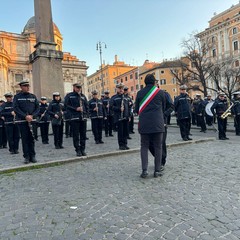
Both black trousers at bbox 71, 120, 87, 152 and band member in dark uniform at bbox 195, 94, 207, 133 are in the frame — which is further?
band member in dark uniform at bbox 195, 94, 207, 133

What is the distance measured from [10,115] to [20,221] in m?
7.11

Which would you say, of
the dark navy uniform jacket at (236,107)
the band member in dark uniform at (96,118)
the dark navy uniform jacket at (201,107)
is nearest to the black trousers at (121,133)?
the band member in dark uniform at (96,118)

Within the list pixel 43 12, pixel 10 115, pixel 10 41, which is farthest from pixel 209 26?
pixel 10 115

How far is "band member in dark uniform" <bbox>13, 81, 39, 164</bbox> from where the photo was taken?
7676 mm

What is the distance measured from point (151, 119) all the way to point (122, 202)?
2010mm

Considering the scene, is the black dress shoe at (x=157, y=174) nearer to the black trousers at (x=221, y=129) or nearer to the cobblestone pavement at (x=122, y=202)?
the cobblestone pavement at (x=122, y=202)

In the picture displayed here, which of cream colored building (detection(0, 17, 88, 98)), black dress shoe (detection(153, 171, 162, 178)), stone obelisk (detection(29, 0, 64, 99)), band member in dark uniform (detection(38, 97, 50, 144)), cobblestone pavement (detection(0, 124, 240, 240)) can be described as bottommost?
cobblestone pavement (detection(0, 124, 240, 240))

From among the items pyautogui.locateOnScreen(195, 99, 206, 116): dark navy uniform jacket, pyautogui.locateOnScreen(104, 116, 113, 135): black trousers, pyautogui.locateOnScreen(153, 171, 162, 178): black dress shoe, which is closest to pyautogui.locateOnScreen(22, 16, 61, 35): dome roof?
pyautogui.locateOnScreen(195, 99, 206, 116): dark navy uniform jacket

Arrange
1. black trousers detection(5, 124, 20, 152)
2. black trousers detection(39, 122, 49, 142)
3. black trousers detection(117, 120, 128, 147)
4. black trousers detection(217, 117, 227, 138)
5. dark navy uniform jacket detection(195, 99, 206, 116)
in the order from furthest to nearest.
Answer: dark navy uniform jacket detection(195, 99, 206, 116), black trousers detection(39, 122, 49, 142), black trousers detection(217, 117, 227, 138), black trousers detection(5, 124, 20, 152), black trousers detection(117, 120, 128, 147)

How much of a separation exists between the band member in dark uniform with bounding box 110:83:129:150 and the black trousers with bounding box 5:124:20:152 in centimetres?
376

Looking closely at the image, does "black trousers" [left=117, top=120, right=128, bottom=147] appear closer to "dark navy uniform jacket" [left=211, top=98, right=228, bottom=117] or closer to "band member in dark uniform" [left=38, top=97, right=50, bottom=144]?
"band member in dark uniform" [left=38, top=97, right=50, bottom=144]

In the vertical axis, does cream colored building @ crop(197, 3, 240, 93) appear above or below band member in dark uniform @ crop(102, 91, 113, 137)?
above

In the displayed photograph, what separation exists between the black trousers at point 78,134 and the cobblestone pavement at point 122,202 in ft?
4.35

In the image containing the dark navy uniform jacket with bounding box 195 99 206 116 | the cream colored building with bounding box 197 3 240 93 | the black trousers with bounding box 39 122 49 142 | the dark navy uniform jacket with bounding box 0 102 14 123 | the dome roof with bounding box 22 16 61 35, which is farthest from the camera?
the dome roof with bounding box 22 16 61 35
